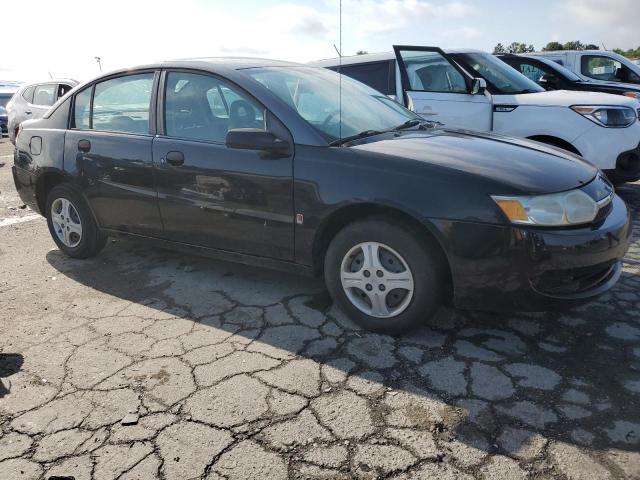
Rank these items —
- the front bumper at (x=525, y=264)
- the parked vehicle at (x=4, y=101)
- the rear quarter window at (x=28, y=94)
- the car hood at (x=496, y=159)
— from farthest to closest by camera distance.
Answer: the parked vehicle at (x=4, y=101) < the rear quarter window at (x=28, y=94) < the car hood at (x=496, y=159) < the front bumper at (x=525, y=264)

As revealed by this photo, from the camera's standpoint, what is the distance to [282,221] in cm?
328

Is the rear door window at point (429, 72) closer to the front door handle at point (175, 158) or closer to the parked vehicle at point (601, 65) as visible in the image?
the front door handle at point (175, 158)

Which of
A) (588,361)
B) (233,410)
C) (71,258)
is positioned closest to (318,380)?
(233,410)

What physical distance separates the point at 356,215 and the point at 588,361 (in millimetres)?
1455

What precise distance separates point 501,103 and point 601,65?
612cm

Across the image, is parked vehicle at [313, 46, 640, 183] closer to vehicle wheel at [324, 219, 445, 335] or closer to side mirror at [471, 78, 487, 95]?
side mirror at [471, 78, 487, 95]

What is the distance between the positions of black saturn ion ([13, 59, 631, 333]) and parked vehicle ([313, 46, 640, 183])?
89.8 inches

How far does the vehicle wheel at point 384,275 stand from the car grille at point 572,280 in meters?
0.52

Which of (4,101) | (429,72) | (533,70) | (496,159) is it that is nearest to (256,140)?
(496,159)

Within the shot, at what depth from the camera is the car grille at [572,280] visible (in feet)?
8.88

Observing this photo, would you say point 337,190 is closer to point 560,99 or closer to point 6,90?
point 560,99

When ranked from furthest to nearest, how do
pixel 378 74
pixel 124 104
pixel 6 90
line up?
1. pixel 6 90
2. pixel 378 74
3. pixel 124 104

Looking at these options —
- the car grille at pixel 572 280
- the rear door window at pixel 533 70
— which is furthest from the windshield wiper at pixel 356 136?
the rear door window at pixel 533 70

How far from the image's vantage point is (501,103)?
6.13 meters
